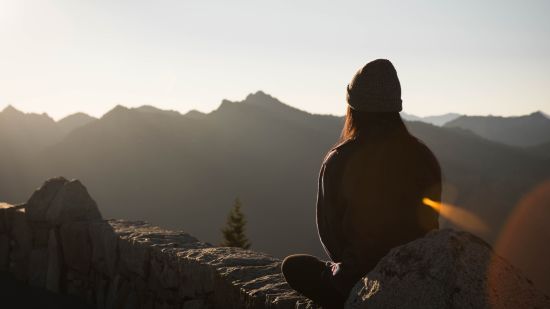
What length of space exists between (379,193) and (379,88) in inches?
22.2

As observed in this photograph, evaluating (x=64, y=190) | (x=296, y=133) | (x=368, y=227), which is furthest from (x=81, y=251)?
(x=296, y=133)

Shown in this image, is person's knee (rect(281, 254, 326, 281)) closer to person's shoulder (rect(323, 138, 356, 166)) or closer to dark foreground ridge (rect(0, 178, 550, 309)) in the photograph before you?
dark foreground ridge (rect(0, 178, 550, 309))

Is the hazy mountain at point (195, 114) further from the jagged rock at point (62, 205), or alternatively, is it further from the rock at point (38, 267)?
the rock at point (38, 267)

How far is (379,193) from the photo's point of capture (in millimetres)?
2381

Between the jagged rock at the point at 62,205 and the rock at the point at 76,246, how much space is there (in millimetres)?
164

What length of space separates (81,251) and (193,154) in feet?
365

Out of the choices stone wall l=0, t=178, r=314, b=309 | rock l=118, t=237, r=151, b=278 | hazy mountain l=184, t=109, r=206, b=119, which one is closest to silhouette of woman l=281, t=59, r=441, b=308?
stone wall l=0, t=178, r=314, b=309

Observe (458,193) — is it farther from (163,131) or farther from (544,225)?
(163,131)

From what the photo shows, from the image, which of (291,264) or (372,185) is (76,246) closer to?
(291,264)

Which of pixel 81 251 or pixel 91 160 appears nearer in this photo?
pixel 81 251

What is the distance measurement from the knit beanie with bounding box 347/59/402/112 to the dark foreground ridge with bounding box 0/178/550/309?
0.81m

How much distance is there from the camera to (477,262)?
6.08 ft

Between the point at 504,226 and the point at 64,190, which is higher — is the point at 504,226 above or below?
below

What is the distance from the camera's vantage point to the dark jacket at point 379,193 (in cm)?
239
